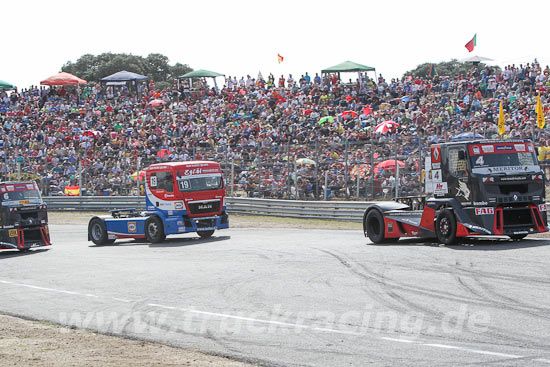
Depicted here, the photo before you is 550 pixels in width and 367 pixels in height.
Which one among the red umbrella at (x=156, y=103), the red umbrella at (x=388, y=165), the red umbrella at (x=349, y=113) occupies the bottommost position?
the red umbrella at (x=388, y=165)

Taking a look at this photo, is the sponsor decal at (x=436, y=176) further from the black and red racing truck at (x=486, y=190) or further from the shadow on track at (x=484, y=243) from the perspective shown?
the shadow on track at (x=484, y=243)

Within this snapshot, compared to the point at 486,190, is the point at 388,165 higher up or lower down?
higher up

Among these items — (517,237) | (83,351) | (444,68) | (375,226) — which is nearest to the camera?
(83,351)

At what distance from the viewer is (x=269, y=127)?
36406mm

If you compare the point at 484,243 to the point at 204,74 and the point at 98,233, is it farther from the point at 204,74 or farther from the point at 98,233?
the point at 204,74

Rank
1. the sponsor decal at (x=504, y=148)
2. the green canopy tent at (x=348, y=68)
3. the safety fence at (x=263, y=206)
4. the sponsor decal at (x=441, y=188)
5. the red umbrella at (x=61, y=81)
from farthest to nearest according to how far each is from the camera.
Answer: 1. the red umbrella at (x=61, y=81)
2. the green canopy tent at (x=348, y=68)
3. the safety fence at (x=263, y=206)
4. the sponsor decal at (x=441, y=188)
5. the sponsor decal at (x=504, y=148)

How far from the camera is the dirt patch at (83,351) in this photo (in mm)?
7832

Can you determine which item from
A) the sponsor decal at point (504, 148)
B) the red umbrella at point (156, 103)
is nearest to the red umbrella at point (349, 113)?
the red umbrella at point (156, 103)

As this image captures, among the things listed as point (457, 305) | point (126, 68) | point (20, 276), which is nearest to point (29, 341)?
point (457, 305)

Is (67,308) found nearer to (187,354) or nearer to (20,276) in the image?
(187,354)

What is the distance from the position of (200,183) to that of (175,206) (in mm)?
1034

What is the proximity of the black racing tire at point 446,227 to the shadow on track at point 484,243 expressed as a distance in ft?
0.53

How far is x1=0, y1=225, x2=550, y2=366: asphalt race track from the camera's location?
26.1 ft

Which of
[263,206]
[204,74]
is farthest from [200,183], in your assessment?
[204,74]
